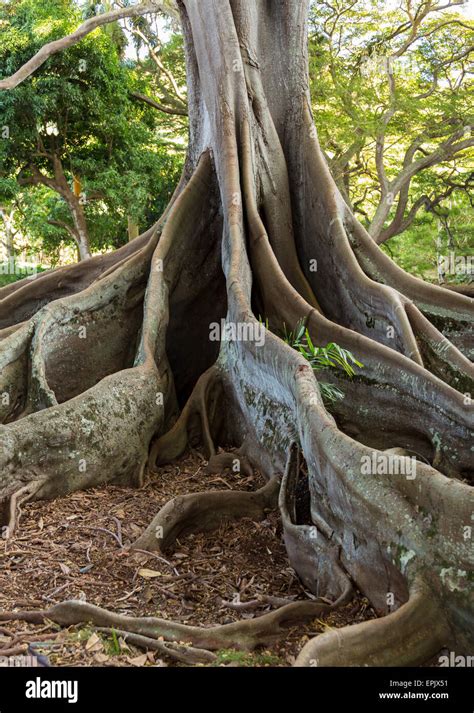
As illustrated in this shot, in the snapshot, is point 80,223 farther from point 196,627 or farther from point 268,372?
point 196,627

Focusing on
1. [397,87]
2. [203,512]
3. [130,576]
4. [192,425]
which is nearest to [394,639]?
[130,576]

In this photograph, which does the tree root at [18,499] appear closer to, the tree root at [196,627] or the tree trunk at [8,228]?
the tree root at [196,627]

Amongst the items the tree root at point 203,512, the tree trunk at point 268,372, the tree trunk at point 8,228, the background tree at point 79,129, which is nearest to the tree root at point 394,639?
the tree trunk at point 268,372

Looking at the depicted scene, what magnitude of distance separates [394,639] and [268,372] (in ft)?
8.27

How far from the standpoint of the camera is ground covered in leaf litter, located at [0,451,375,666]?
352 cm

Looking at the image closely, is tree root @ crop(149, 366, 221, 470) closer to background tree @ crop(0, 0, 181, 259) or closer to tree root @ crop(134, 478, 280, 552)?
tree root @ crop(134, 478, 280, 552)

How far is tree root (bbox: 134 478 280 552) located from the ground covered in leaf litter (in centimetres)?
8

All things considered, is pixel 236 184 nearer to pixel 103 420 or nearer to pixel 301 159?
pixel 301 159

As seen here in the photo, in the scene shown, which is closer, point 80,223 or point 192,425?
point 192,425

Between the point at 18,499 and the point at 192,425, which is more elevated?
the point at 192,425

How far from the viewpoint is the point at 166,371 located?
269 inches

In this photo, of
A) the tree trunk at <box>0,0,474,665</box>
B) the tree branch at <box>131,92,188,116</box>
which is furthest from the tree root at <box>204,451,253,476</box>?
the tree branch at <box>131,92,188,116</box>

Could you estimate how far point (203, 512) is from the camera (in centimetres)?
514

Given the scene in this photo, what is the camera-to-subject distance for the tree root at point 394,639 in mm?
3211
